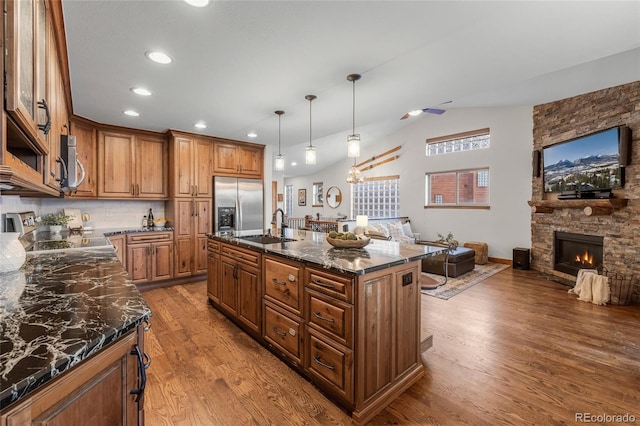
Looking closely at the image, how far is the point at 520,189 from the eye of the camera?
5898mm

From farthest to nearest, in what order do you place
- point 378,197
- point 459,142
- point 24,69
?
point 378,197
point 459,142
point 24,69

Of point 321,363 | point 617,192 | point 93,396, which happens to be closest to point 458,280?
point 617,192

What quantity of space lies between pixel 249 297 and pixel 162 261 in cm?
247

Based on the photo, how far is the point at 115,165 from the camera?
14.1 ft

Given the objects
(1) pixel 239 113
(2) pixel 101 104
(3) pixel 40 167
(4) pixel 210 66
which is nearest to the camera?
(3) pixel 40 167

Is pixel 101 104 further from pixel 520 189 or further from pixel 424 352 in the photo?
pixel 520 189

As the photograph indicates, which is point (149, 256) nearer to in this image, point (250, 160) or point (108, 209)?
point (108, 209)

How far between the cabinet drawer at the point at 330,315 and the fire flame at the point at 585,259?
4.79 m

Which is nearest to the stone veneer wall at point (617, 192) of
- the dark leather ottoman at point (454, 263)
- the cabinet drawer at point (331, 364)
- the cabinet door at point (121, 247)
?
the dark leather ottoman at point (454, 263)

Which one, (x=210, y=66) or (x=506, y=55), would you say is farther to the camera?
(x=210, y=66)

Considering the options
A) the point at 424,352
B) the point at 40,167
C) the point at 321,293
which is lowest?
the point at 424,352

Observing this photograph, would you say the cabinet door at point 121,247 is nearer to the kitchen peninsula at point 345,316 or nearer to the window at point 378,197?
the kitchen peninsula at point 345,316

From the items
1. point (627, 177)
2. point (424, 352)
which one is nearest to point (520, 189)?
point (627, 177)

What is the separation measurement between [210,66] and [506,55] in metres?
2.36
